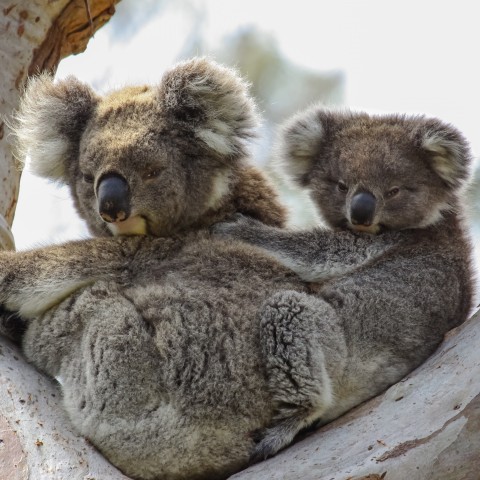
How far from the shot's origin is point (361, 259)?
4.17 m

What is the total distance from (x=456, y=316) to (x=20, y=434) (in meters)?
2.23

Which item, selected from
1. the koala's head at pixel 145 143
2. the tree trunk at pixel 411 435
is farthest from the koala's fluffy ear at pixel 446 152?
the tree trunk at pixel 411 435

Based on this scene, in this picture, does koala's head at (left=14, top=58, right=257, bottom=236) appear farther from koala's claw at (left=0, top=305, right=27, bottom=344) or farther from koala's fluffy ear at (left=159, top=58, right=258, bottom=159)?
koala's claw at (left=0, top=305, right=27, bottom=344)

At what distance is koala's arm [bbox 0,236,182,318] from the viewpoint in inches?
139

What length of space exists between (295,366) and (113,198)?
3.83 feet

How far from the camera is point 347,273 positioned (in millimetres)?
4082

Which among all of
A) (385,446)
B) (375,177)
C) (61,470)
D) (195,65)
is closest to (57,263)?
(61,470)

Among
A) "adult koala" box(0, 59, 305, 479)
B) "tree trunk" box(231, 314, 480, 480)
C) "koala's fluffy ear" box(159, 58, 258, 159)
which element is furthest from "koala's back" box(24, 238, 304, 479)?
"koala's fluffy ear" box(159, 58, 258, 159)

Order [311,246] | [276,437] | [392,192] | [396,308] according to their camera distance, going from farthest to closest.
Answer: [392,192] → [311,246] → [396,308] → [276,437]

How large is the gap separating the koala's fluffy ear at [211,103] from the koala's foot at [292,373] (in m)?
1.08

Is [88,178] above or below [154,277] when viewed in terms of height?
above

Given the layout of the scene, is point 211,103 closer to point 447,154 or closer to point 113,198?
point 113,198

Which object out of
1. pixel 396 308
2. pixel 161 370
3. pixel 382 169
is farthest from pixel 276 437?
pixel 382 169

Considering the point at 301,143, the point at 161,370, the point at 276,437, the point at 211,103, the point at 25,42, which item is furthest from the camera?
the point at 301,143
